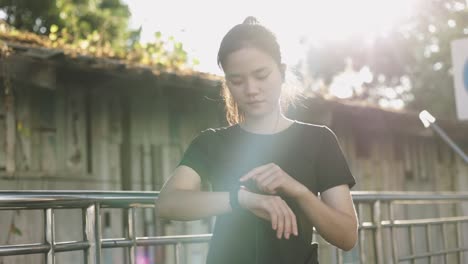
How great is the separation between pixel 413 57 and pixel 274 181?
2836 cm

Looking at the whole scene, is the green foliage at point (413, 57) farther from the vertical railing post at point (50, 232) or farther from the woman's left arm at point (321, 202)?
the woman's left arm at point (321, 202)

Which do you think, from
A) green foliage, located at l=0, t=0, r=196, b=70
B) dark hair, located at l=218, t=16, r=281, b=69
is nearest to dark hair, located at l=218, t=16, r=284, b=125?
dark hair, located at l=218, t=16, r=281, b=69

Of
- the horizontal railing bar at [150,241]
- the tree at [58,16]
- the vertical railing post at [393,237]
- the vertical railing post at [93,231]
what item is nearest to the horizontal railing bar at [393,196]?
the vertical railing post at [393,237]

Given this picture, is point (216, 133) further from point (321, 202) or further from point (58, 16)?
point (58, 16)

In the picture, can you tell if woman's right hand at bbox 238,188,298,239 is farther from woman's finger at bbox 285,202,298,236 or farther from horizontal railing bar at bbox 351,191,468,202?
horizontal railing bar at bbox 351,191,468,202

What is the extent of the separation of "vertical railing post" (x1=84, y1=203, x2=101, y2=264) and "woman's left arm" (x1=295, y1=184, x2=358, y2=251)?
1336 millimetres

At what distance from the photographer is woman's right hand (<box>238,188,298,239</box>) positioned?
2.35 metres

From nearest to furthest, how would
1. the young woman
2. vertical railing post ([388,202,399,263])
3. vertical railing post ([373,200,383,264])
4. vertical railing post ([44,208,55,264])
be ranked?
the young woman, vertical railing post ([44,208,55,264]), vertical railing post ([373,200,383,264]), vertical railing post ([388,202,399,263])

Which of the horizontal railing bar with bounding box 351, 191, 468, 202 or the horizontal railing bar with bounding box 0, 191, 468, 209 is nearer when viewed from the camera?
the horizontal railing bar with bounding box 0, 191, 468, 209

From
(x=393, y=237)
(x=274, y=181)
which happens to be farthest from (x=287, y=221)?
(x=393, y=237)

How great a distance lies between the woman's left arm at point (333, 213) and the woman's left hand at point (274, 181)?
0.08ft

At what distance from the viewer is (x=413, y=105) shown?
94.1 feet

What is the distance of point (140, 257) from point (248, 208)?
5.64 m

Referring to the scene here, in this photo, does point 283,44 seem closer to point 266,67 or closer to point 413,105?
point 266,67
